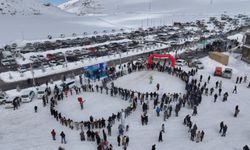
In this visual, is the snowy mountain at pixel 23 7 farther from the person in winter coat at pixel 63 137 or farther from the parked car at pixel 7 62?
the person in winter coat at pixel 63 137

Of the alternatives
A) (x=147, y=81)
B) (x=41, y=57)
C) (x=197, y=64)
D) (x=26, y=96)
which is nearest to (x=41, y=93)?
(x=26, y=96)

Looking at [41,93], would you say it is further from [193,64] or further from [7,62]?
[193,64]

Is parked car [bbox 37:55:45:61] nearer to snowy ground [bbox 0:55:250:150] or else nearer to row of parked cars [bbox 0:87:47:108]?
row of parked cars [bbox 0:87:47:108]

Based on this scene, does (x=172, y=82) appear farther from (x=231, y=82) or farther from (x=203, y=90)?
(x=231, y=82)

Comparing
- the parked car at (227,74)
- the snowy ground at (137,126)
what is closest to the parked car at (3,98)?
the snowy ground at (137,126)

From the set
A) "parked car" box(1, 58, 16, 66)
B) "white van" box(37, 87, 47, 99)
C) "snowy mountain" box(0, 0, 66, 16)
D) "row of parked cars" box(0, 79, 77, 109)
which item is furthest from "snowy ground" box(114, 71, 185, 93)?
"snowy mountain" box(0, 0, 66, 16)

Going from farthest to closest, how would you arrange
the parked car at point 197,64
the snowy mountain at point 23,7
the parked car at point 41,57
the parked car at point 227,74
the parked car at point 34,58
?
the snowy mountain at point 23,7 < the parked car at point 41,57 < the parked car at point 34,58 < the parked car at point 197,64 < the parked car at point 227,74
